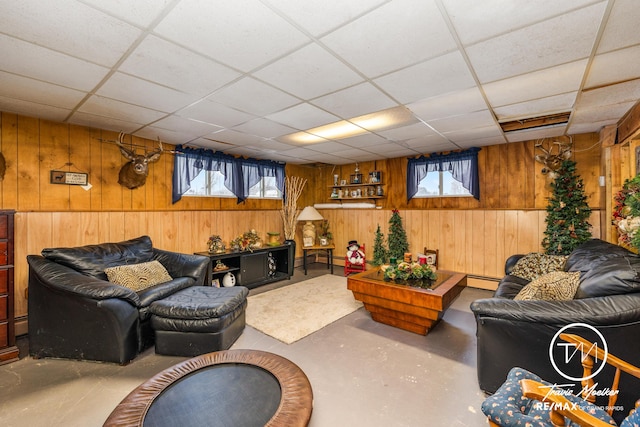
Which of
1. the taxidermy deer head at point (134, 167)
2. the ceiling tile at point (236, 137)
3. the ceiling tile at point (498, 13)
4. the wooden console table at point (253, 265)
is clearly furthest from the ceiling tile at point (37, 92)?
the ceiling tile at point (498, 13)

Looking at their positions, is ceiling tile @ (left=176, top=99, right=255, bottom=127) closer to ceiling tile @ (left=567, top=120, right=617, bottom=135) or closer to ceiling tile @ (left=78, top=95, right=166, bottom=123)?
ceiling tile @ (left=78, top=95, right=166, bottom=123)

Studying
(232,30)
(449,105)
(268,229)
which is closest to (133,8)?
(232,30)

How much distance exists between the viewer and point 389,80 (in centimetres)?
234

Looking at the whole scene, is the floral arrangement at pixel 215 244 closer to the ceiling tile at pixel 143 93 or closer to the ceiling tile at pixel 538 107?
→ the ceiling tile at pixel 143 93

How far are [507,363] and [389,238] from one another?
148 inches

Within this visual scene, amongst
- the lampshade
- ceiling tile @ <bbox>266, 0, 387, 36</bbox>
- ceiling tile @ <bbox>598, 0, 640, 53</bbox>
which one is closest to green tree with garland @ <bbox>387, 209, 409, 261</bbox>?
the lampshade

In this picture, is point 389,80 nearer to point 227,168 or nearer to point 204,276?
point 204,276

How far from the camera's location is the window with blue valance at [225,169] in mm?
4469

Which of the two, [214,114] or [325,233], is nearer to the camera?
[214,114]

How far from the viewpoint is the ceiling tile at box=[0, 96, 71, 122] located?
2721mm

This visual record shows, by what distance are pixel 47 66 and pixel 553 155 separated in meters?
5.75

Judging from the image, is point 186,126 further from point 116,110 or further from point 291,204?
Result: point 291,204

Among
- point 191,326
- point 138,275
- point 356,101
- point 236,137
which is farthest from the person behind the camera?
point 236,137

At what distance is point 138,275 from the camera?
3074 millimetres
